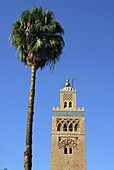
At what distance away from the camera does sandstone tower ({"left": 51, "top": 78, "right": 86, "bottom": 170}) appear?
31.1 metres

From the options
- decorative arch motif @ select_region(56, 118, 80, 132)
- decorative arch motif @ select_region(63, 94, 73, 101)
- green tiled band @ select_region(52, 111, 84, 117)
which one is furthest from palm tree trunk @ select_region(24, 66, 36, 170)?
decorative arch motif @ select_region(63, 94, 73, 101)

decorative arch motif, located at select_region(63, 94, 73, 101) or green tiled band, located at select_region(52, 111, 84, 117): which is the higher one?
decorative arch motif, located at select_region(63, 94, 73, 101)

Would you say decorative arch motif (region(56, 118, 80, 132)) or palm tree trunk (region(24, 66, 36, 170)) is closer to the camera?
palm tree trunk (region(24, 66, 36, 170))

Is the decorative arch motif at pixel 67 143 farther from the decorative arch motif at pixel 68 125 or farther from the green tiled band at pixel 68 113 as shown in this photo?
the green tiled band at pixel 68 113

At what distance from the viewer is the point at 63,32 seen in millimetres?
14109

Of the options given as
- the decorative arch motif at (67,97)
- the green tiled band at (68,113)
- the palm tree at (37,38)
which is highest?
the decorative arch motif at (67,97)

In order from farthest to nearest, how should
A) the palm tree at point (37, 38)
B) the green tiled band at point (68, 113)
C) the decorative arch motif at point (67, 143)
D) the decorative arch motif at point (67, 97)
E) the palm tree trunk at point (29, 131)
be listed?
the decorative arch motif at point (67, 97) → the green tiled band at point (68, 113) → the decorative arch motif at point (67, 143) → the palm tree at point (37, 38) → the palm tree trunk at point (29, 131)

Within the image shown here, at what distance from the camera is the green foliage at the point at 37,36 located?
1327cm

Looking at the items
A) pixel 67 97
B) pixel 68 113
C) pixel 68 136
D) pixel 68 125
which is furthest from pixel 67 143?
pixel 67 97

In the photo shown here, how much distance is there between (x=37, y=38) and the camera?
1339cm

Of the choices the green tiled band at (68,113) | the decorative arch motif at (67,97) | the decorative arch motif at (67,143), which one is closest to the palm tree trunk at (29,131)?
the decorative arch motif at (67,143)

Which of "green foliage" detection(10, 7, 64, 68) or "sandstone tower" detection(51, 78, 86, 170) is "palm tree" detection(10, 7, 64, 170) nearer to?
"green foliage" detection(10, 7, 64, 68)

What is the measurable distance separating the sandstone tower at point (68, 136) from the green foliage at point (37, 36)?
19.7 metres

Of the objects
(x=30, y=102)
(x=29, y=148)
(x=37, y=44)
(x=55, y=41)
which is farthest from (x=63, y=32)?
(x=29, y=148)
